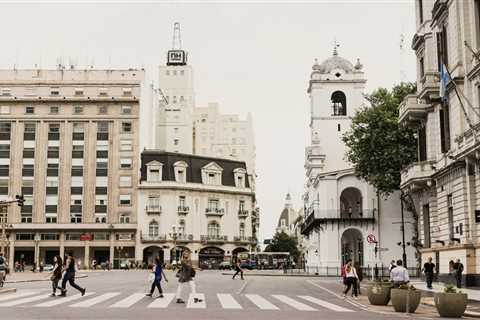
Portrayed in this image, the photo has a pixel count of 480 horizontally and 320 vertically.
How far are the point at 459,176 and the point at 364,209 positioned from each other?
32150 millimetres

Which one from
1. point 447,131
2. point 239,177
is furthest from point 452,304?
point 239,177

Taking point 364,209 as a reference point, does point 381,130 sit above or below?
above

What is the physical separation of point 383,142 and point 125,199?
49068mm

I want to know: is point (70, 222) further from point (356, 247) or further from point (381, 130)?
point (381, 130)

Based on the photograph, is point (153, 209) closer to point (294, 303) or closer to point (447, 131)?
point (447, 131)

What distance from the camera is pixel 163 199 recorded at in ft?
322

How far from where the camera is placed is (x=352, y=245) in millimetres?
75062

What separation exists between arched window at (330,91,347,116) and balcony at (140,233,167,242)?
30.2m

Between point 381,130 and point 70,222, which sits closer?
point 381,130

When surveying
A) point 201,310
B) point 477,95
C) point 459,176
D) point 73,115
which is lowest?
point 201,310

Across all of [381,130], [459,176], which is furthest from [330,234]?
[459,176]

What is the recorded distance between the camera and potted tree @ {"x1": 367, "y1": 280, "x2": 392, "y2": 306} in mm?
24266

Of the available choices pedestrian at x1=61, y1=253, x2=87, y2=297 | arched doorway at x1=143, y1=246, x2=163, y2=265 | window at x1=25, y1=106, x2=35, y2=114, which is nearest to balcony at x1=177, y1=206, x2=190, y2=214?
arched doorway at x1=143, y1=246, x2=163, y2=265

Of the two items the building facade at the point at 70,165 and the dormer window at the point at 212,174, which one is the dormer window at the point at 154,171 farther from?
the dormer window at the point at 212,174
